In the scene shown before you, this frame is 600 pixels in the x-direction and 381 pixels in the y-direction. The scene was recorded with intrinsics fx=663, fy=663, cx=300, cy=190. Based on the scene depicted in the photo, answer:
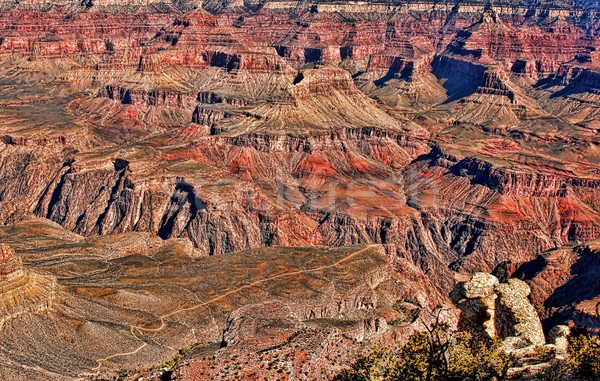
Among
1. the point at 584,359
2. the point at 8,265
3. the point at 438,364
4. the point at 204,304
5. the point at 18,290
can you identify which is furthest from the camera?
the point at 204,304

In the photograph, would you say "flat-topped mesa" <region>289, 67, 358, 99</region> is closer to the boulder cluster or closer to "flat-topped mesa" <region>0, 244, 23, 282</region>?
"flat-topped mesa" <region>0, 244, 23, 282</region>

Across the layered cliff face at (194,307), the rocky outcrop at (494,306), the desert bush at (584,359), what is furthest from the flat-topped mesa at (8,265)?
the desert bush at (584,359)

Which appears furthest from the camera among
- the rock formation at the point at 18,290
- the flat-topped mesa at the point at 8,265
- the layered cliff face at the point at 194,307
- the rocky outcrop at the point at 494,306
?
the flat-topped mesa at the point at 8,265

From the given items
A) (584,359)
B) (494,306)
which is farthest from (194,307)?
(584,359)

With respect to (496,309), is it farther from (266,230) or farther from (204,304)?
(266,230)

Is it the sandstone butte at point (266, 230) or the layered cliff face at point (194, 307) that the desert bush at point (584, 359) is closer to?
the sandstone butte at point (266, 230)

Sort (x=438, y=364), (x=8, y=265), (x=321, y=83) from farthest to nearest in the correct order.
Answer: (x=321, y=83)
(x=8, y=265)
(x=438, y=364)

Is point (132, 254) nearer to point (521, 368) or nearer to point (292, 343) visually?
point (292, 343)

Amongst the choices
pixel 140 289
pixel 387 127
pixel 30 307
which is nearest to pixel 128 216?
pixel 140 289
